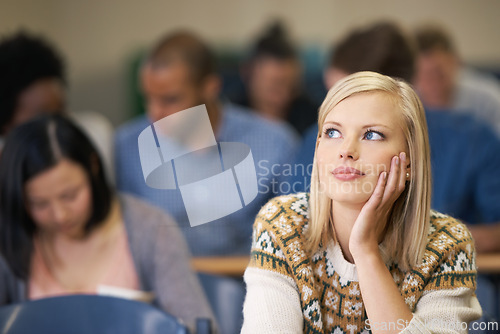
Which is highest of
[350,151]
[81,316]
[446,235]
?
[350,151]

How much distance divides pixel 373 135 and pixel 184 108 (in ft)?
1.44

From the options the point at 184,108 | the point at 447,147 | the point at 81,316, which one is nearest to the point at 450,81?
the point at 447,147

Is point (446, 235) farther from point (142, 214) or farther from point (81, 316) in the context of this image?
point (142, 214)

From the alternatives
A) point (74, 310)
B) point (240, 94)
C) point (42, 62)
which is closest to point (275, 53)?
point (240, 94)

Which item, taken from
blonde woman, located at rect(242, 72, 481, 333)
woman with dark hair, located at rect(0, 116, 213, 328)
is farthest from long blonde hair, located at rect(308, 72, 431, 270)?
woman with dark hair, located at rect(0, 116, 213, 328)

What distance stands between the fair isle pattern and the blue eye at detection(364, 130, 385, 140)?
104 millimetres

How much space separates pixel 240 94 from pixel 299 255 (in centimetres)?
214

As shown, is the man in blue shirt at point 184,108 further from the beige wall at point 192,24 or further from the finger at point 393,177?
the beige wall at point 192,24

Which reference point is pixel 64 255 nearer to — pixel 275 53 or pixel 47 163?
pixel 47 163

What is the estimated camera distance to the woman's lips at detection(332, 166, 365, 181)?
57 cm

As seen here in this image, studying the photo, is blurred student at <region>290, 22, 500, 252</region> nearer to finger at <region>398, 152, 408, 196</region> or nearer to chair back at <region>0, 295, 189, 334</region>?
finger at <region>398, 152, 408, 196</region>

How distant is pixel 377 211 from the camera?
594mm

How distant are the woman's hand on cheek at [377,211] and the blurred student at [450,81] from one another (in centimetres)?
121

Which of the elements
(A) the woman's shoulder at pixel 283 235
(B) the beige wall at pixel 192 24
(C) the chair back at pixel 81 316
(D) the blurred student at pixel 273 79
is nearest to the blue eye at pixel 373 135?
(A) the woman's shoulder at pixel 283 235
